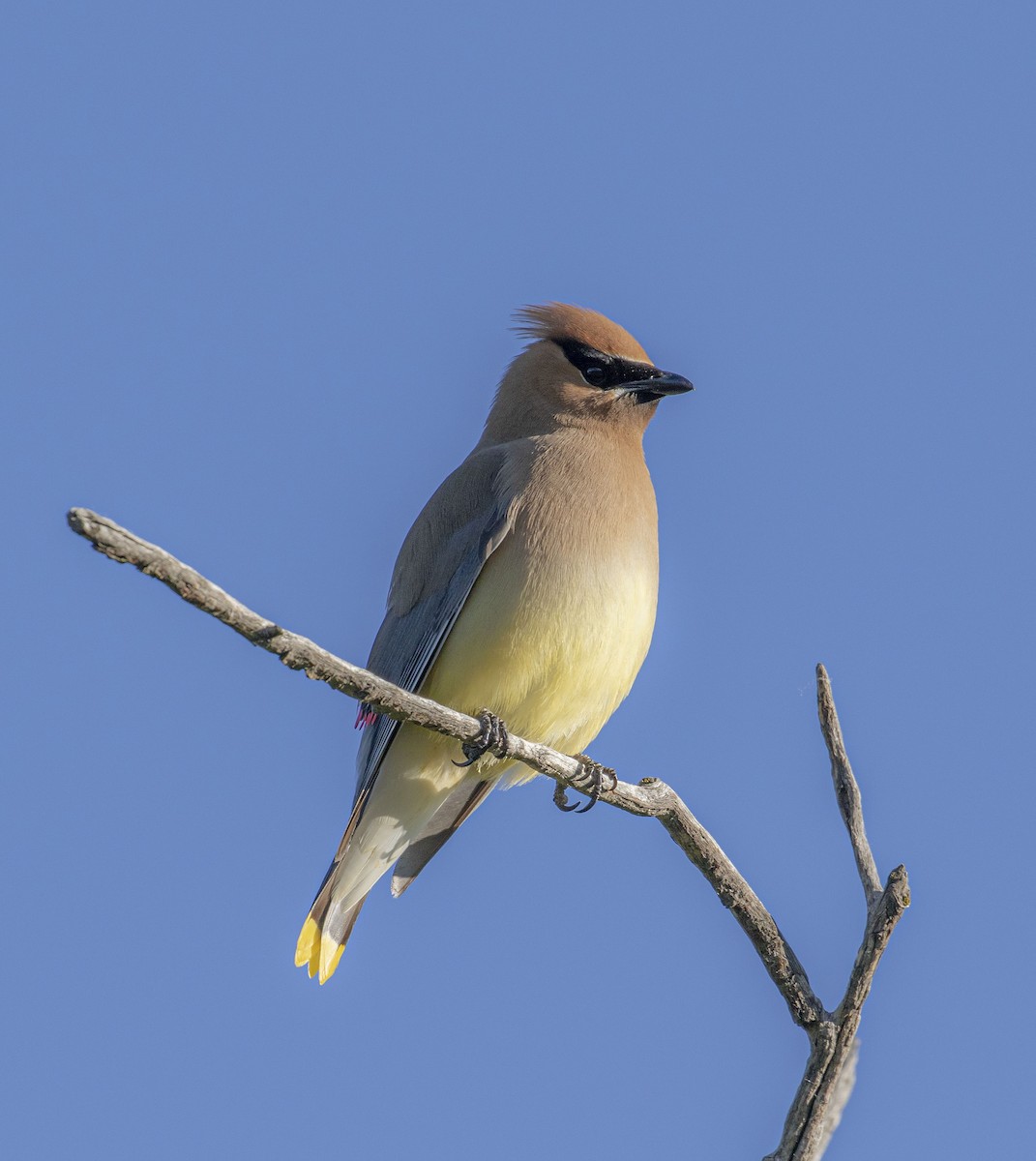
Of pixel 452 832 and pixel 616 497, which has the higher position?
pixel 616 497

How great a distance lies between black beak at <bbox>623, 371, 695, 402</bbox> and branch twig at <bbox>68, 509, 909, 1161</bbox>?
2091mm

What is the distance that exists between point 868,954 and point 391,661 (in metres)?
2.33

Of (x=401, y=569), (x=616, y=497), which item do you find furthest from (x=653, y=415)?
(x=401, y=569)

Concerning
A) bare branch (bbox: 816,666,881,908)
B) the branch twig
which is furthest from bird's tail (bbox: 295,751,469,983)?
bare branch (bbox: 816,666,881,908)

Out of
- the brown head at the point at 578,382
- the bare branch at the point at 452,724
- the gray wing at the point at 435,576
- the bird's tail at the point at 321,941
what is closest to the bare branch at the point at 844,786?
the bare branch at the point at 452,724

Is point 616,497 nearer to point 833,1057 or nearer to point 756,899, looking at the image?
point 756,899

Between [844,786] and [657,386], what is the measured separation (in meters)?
2.47

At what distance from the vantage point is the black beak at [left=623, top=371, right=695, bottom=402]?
6.47 metres

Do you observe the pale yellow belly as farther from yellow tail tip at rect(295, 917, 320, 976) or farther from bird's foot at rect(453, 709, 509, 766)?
yellow tail tip at rect(295, 917, 320, 976)

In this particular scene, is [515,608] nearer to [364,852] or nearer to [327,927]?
[364,852]

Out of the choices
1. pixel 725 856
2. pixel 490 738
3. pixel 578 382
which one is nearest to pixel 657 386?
pixel 578 382

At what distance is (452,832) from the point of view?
6.41 meters

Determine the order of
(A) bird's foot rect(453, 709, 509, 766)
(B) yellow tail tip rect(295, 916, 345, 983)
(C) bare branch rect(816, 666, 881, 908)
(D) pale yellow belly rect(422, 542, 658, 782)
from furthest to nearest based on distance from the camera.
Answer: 1. (B) yellow tail tip rect(295, 916, 345, 983)
2. (D) pale yellow belly rect(422, 542, 658, 782)
3. (A) bird's foot rect(453, 709, 509, 766)
4. (C) bare branch rect(816, 666, 881, 908)

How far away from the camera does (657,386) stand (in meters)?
6.50
